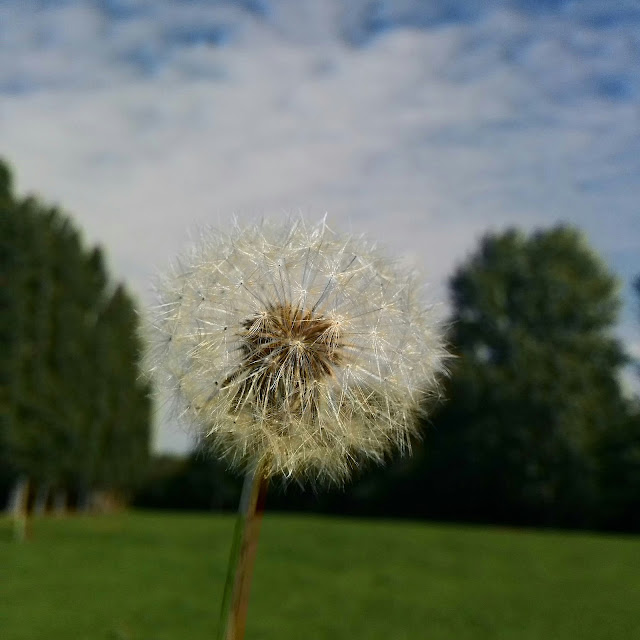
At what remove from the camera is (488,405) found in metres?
35.1

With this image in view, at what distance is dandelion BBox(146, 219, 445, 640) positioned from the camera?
219 cm

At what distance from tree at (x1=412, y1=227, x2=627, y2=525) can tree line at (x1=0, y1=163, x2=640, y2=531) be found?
59mm

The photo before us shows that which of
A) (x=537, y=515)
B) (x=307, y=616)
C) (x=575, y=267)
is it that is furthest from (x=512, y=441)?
(x=307, y=616)

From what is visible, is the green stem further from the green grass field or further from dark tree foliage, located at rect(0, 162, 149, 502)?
dark tree foliage, located at rect(0, 162, 149, 502)

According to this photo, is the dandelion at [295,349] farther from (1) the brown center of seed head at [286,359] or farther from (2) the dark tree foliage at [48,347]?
(2) the dark tree foliage at [48,347]

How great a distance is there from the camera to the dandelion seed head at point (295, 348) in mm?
2193

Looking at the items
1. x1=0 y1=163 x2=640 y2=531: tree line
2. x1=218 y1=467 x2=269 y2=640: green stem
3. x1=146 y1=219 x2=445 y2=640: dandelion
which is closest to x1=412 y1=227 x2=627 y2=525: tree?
x1=0 y1=163 x2=640 y2=531: tree line

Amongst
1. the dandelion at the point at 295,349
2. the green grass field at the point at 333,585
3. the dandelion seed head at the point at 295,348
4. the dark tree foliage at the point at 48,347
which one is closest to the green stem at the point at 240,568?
the dandelion at the point at 295,349

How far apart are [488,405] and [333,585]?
881 inches

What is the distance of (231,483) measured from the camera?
4278 centimetres

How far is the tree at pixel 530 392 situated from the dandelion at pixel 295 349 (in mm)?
29675

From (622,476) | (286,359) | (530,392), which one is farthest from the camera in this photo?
(530,392)

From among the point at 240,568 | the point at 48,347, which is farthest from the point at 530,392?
the point at 240,568

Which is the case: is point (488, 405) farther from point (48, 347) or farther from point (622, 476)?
point (48, 347)
